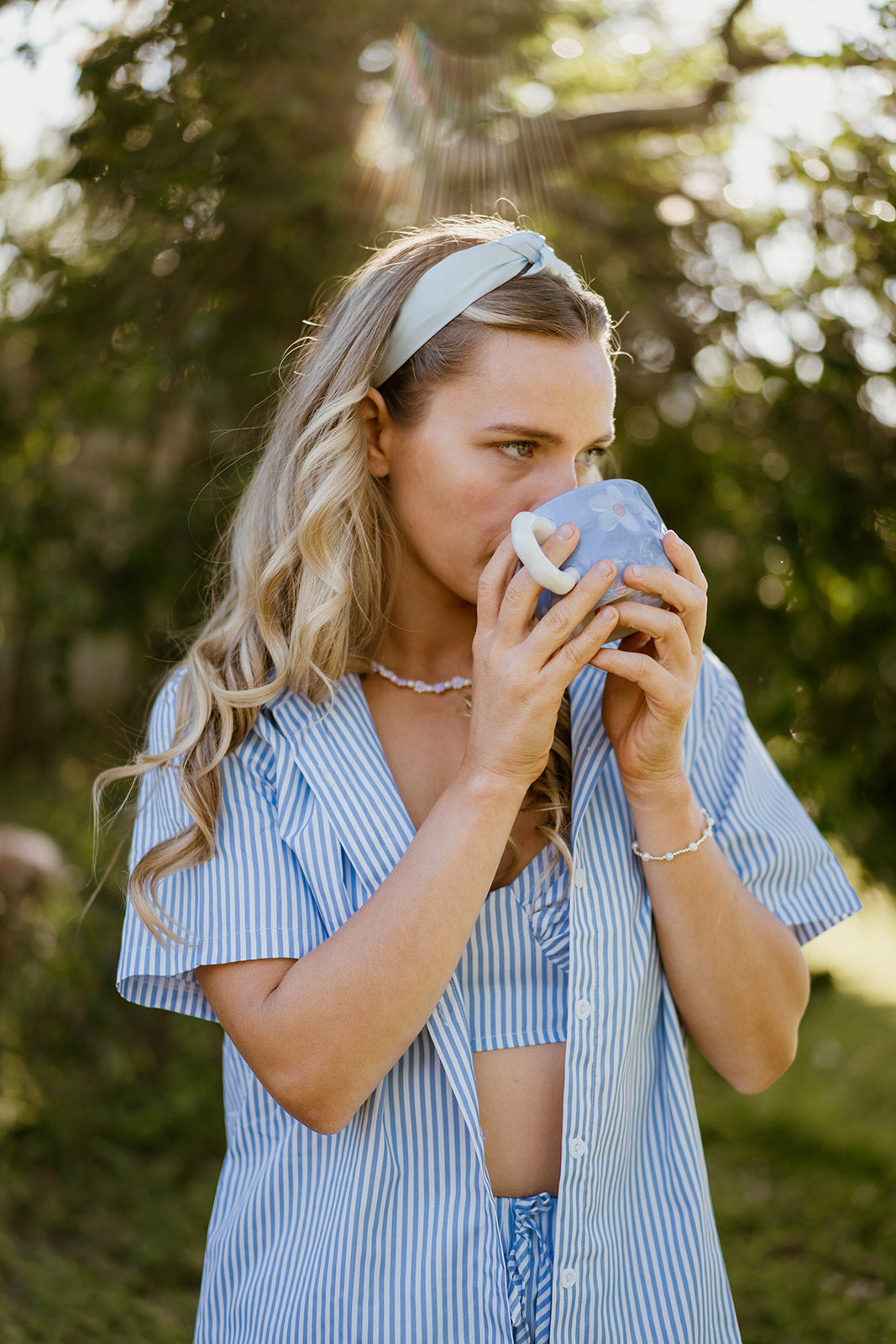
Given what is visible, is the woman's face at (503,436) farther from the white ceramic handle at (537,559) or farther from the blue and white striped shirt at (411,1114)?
the blue and white striped shirt at (411,1114)

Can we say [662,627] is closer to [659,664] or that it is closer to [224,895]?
[659,664]

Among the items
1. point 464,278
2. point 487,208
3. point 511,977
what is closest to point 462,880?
point 511,977

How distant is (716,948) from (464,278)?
1.05 meters

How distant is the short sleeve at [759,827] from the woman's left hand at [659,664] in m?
0.22

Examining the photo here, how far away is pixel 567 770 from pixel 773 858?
343mm

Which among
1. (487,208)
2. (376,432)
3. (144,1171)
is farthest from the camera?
(144,1171)

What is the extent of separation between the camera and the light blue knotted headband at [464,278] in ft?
5.24

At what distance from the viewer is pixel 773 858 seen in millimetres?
1643

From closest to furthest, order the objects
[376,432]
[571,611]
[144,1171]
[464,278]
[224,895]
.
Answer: [571,611] < [224,895] < [464,278] < [376,432] < [144,1171]

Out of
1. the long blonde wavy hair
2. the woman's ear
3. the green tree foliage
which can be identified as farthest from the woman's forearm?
the green tree foliage

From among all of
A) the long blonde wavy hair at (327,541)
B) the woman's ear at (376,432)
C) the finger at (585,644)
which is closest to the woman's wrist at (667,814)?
the long blonde wavy hair at (327,541)

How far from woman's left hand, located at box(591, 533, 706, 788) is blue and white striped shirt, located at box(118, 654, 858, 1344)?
0.32 ft

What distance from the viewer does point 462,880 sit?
52.3 inches

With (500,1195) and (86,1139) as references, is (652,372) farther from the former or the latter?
(86,1139)
